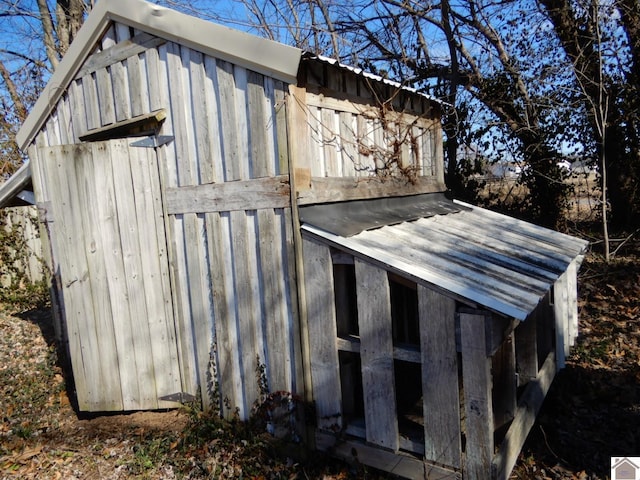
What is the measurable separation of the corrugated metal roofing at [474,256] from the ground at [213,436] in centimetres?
166

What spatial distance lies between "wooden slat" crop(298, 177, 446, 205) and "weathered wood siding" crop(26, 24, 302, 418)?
0.98ft

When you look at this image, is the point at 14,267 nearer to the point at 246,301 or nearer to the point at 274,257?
the point at 246,301

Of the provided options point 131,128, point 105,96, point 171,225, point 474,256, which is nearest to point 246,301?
point 171,225

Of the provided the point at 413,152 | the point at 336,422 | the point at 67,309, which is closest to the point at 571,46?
the point at 413,152

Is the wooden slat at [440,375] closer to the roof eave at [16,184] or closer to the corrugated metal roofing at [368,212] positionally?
the corrugated metal roofing at [368,212]

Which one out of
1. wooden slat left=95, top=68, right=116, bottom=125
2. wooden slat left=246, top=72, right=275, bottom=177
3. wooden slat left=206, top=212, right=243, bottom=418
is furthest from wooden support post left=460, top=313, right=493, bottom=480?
wooden slat left=95, top=68, right=116, bottom=125

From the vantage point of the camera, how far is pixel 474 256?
4.01 metres

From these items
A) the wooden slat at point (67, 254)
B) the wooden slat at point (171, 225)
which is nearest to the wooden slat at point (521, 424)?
the wooden slat at point (171, 225)

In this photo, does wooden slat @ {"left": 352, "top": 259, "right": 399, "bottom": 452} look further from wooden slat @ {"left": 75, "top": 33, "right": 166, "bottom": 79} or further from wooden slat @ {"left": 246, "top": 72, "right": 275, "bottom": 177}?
wooden slat @ {"left": 75, "top": 33, "right": 166, "bottom": 79}

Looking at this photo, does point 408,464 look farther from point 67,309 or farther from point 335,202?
point 67,309

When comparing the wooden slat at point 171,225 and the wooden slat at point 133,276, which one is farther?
the wooden slat at point 133,276

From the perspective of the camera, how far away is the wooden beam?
4.50 m

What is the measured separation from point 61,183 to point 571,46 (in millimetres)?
9686

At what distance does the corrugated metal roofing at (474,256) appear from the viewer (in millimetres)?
3131
